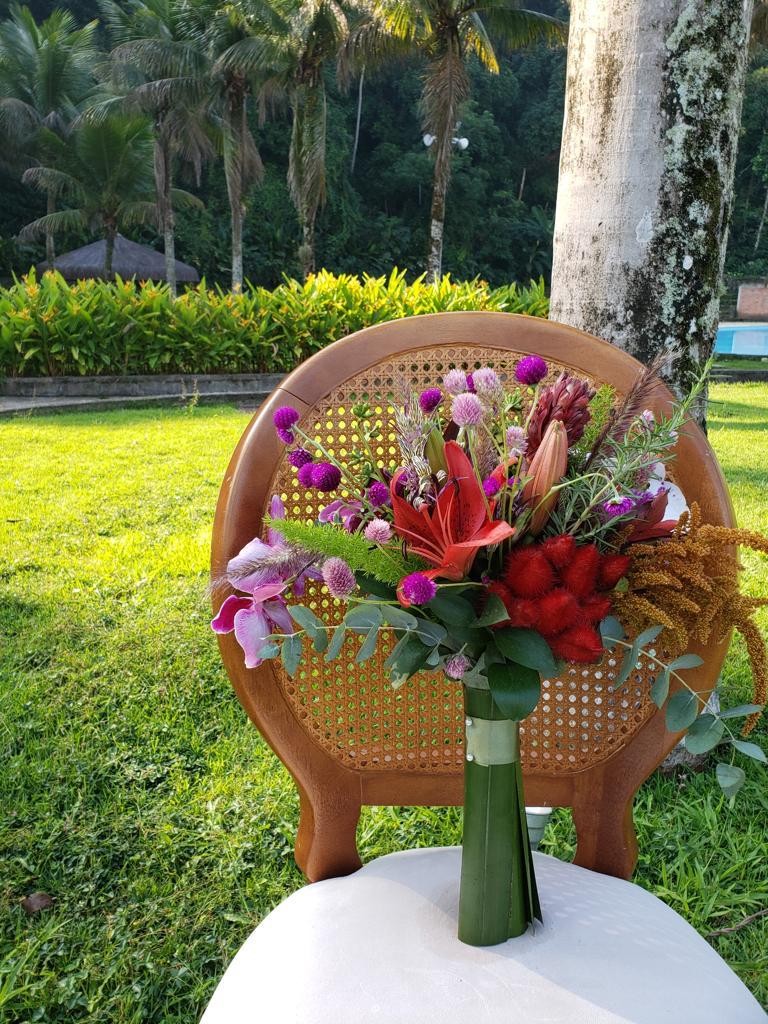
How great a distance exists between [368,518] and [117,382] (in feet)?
31.5

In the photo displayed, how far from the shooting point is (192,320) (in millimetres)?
10422

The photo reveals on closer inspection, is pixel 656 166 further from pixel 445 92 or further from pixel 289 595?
pixel 445 92

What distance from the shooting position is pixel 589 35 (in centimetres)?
205

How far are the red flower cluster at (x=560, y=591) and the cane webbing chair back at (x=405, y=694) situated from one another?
1.18 ft

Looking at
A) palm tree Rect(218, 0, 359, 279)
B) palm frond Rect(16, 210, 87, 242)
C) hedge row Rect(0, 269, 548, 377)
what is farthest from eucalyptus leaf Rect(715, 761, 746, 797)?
palm frond Rect(16, 210, 87, 242)

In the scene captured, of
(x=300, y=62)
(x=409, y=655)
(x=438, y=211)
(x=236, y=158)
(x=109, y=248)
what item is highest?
(x=300, y=62)

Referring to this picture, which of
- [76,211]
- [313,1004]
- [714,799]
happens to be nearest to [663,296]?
[714,799]

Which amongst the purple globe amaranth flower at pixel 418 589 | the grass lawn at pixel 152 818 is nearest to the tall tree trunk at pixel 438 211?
the grass lawn at pixel 152 818

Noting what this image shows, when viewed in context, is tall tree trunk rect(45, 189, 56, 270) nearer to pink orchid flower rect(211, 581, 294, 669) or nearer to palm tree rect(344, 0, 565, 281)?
palm tree rect(344, 0, 565, 281)

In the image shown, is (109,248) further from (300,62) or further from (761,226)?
(761,226)

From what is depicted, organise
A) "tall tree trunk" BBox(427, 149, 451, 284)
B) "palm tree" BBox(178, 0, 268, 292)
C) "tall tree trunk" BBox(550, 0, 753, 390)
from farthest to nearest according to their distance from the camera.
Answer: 1. "palm tree" BBox(178, 0, 268, 292)
2. "tall tree trunk" BBox(427, 149, 451, 284)
3. "tall tree trunk" BBox(550, 0, 753, 390)

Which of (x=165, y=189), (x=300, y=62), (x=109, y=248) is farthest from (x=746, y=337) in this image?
(x=109, y=248)

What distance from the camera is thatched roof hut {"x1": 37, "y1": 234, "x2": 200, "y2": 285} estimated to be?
24.4 m

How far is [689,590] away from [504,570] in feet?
0.61
